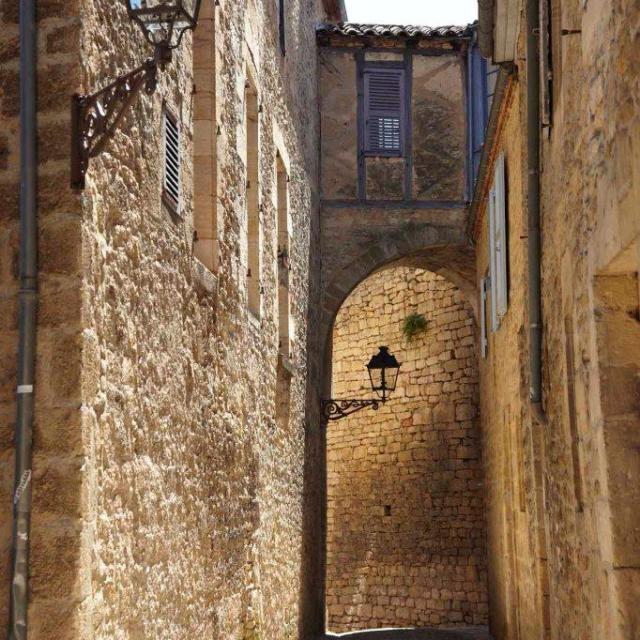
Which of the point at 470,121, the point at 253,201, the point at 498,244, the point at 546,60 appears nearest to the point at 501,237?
the point at 498,244

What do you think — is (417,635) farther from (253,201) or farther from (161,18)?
(161,18)

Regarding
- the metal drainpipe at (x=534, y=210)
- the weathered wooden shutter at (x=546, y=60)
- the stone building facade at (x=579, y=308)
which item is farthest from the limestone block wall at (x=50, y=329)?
the metal drainpipe at (x=534, y=210)

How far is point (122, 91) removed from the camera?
5043 millimetres

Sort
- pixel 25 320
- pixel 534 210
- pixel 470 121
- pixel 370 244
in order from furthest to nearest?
pixel 470 121 → pixel 370 244 → pixel 534 210 → pixel 25 320

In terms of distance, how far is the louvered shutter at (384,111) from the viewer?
52.9ft

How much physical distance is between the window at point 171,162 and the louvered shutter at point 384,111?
30.9 ft

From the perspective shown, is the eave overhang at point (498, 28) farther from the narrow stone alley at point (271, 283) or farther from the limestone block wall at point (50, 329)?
the limestone block wall at point (50, 329)

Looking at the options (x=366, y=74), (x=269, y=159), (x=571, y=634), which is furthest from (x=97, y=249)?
(x=366, y=74)

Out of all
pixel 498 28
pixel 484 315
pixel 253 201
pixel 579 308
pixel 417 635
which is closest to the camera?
pixel 579 308

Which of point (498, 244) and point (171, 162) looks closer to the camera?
point (171, 162)

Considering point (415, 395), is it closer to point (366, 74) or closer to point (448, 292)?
point (448, 292)

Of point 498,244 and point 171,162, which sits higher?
point 498,244

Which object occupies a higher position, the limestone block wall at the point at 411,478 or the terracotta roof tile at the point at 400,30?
the terracotta roof tile at the point at 400,30

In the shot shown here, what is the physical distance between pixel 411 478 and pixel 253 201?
1071 centimetres
